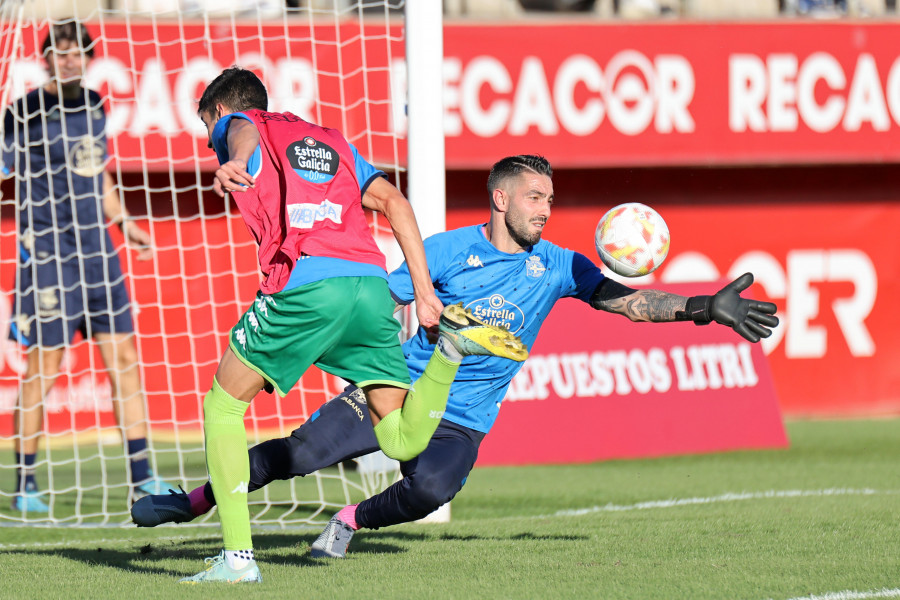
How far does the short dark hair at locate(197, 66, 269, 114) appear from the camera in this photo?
426 centimetres

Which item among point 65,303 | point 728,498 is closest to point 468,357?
point 728,498

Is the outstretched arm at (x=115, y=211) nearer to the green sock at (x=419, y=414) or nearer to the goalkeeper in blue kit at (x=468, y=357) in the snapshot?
the goalkeeper in blue kit at (x=468, y=357)

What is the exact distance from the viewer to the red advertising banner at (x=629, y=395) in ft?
28.2

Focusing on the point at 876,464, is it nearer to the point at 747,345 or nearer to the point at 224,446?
the point at 747,345

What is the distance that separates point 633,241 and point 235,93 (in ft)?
5.57

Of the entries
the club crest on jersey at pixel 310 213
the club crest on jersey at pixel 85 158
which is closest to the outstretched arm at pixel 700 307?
the club crest on jersey at pixel 310 213

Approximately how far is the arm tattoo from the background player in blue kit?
3261 mm

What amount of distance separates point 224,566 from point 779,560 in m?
2.04

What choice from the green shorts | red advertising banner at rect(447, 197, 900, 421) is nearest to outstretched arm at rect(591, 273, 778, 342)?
the green shorts

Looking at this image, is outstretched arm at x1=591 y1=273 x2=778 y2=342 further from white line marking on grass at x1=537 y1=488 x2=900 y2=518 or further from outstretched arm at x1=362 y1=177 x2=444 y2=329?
white line marking on grass at x1=537 y1=488 x2=900 y2=518

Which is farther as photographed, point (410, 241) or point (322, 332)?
point (410, 241)

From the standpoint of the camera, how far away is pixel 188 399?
10.1 metres

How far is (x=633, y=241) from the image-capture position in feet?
16.0

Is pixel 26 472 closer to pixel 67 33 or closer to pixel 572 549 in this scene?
pixel 67 33
